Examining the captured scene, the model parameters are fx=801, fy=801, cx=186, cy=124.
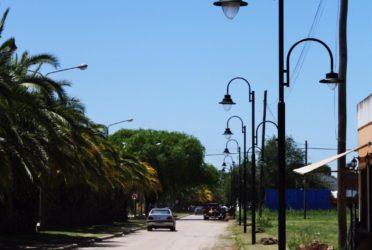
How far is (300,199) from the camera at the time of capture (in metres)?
94.7

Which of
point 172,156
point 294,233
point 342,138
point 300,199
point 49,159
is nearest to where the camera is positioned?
point 342,138

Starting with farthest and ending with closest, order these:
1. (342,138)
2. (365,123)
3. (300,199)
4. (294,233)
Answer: (300,199) < (294,233) < (365,123) < (342,138)

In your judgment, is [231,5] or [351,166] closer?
[231,5]

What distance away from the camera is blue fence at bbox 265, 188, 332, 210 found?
92125 mm

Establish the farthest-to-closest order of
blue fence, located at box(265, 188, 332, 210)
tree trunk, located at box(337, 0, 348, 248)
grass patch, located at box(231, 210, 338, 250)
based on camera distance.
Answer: blue fence, located at box(265, 188, 332, 210), grass patch, located at box(231, 210, 338, 250), tree trunk, located at box(337, 0, 348, 248)

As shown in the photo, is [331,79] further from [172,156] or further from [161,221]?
[172,156]

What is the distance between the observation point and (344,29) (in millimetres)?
25859

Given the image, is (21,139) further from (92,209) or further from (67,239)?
(92,209)

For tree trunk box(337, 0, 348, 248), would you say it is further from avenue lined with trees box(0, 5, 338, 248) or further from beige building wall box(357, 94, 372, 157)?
avenue lined with trees box(0, 5, 338, 248)

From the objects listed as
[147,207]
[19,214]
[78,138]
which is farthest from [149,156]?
[78,138]

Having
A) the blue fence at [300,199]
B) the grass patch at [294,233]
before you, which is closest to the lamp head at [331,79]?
the grass patch at [294,233]

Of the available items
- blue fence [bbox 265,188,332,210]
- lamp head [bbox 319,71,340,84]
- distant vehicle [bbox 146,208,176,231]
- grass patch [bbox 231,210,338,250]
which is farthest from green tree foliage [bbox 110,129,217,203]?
lamp head [bbox 319,71,340,84]

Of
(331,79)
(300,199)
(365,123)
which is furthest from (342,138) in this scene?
(300,199)

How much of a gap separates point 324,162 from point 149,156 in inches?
2912
